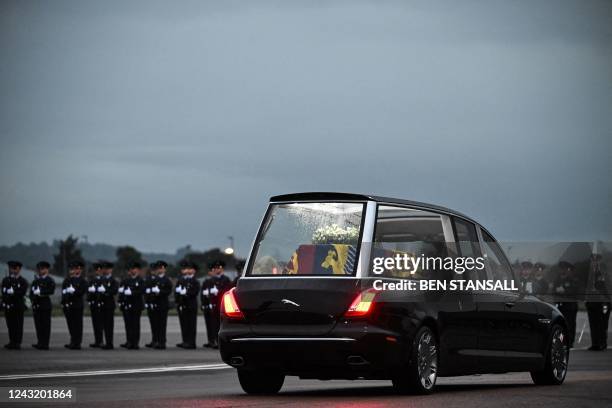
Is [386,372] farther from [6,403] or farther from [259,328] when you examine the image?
[6,403]

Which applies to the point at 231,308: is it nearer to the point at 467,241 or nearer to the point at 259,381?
the point at 259,381

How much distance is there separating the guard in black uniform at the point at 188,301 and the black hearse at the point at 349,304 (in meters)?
15.6

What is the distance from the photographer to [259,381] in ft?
46.0

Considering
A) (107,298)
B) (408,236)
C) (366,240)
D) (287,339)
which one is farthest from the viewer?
(107,298)

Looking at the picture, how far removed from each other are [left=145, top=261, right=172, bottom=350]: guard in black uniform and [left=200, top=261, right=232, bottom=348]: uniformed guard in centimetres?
98

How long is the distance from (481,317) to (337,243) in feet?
7.27

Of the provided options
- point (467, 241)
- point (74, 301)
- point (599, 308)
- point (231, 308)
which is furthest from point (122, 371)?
point (599, 308)

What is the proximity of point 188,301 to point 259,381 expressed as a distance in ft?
52.7

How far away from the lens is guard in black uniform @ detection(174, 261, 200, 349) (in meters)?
29.7

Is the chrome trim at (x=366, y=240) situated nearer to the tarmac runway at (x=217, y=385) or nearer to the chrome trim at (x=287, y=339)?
the chrome trim at (x=287, y=339)

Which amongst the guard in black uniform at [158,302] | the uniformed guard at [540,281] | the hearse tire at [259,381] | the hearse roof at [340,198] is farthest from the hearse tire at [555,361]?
the guard in black uniform at [158,302]

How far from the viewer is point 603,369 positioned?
2073cm

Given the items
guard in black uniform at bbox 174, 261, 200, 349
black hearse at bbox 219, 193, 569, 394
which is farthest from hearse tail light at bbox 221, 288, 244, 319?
guard in black uniform at bbox 174, 261, 200, 349

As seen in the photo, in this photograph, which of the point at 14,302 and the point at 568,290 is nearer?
the point at 14,302
